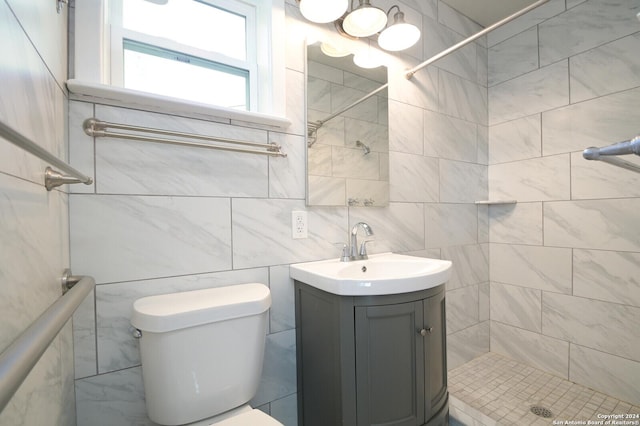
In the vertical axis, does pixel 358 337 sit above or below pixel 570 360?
above

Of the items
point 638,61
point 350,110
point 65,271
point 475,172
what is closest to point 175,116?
point 65,271

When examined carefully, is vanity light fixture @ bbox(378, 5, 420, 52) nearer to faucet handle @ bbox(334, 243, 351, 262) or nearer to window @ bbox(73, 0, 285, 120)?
window @ bbox(73, 0, 285, 120)

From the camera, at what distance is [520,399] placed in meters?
1.59

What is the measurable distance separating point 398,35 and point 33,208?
1615 millimetres

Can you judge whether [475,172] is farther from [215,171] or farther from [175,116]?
[175,116]

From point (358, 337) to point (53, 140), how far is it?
109cm

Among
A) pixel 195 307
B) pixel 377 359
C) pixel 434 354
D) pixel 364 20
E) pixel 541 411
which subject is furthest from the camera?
pixel 541 411

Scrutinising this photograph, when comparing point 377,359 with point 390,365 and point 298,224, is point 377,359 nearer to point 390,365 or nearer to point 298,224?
point 390,365

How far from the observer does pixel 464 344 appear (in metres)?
1.97

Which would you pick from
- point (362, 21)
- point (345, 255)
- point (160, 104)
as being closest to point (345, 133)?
point (362, 21)

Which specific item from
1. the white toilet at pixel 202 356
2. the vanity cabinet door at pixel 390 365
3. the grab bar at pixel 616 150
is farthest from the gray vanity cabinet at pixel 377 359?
the grab bar at pixel 616 150

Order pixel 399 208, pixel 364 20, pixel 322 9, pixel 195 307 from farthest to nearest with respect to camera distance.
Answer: pixel 399 208 → pixel 364 20 → pixel 322 9 → pixel 195 307

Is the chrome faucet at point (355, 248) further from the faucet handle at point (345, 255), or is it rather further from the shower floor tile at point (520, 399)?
the shower floor tile at point (520, 399)

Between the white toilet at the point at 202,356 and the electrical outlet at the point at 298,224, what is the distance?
0.38 m
